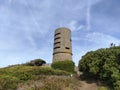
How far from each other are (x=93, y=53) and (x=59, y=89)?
10.1 metres

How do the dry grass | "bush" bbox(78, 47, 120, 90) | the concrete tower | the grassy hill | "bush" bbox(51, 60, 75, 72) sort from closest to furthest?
1. the dry grass
2. the grassy hill
3. "bush" bbox(78, 47, 120, 90)
4. "bush" bbox(51, 60, 75, 72)
5. the concrete tower

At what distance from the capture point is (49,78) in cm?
3397

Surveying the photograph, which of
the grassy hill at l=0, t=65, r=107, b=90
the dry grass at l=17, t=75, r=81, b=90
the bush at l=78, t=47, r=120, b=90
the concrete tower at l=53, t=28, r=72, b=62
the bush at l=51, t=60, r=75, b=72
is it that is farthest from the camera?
the concrete tower at l=53, t=28, r=72, b=62

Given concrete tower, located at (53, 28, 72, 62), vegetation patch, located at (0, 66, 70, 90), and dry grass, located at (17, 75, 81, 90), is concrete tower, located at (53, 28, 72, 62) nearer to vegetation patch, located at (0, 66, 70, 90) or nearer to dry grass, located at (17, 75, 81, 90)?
vegetation patch, located at (0, 66, 70, 90)

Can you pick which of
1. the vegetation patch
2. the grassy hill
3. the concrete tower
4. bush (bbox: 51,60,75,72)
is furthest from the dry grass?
the concrete tower

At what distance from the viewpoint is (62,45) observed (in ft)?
158

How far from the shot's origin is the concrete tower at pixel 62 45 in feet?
156

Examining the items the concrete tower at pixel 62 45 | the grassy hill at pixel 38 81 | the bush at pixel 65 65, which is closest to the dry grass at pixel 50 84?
the grassy hill at pixel 38 81

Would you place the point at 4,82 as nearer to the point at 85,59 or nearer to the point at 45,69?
the point at 45,69

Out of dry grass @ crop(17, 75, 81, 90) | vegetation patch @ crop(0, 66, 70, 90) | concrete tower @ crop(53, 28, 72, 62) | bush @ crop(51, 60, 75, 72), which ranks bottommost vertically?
dry grass @ crop(17, 75, 81, 90)

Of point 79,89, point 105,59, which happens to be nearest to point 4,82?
point 79,89

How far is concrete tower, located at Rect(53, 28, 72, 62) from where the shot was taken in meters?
47.4

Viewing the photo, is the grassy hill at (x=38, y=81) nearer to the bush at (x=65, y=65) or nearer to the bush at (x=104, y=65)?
the bush at (x=104, y=65)

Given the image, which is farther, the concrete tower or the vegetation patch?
the concrete tower
